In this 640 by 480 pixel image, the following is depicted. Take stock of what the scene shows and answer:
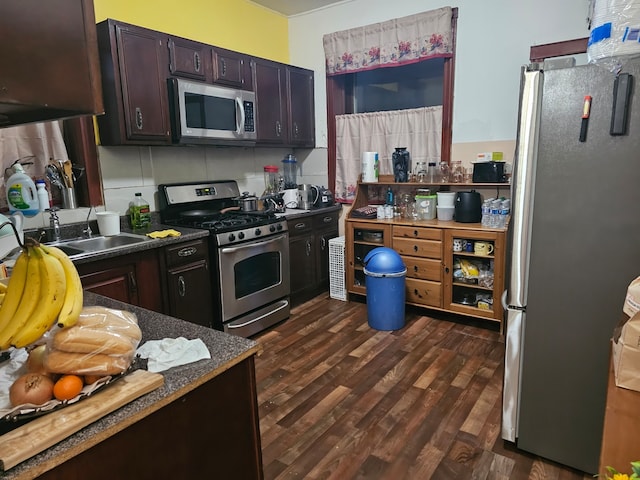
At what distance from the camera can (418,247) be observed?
339 cm

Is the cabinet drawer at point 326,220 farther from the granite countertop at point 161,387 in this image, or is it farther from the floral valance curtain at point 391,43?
the granite countertop at point 161,387

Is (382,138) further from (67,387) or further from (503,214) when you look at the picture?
(67,387)

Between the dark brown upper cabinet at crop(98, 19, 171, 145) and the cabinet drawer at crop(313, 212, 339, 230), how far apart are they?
154 cm

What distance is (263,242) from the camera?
3.23 metres

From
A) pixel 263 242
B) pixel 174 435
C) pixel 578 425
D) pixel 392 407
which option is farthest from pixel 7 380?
pixel 263 242

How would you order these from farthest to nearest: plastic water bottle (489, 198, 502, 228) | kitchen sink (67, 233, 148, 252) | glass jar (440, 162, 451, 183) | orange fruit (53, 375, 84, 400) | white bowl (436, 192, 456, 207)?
glass jar (440, 162, 451, 183)
white bowl (436, 192, 456, 207)
plastic water bottle (489, 198, 502, 228)
kitchen sink (67, 233, 148, 252)
orange fruit (53, 375, 84, 400)

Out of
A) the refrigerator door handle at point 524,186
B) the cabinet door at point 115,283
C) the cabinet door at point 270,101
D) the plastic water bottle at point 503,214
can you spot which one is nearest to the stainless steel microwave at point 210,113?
the cabinet door at point 270,101

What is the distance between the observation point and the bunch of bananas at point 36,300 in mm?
873

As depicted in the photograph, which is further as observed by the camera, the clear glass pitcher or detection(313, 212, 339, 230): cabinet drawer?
the clear glass pitcher

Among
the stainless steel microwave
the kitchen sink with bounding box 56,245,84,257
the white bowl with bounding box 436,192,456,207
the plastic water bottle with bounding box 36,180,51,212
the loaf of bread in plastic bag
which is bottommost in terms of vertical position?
the kitchen sink with bounding box 56,245,84,257

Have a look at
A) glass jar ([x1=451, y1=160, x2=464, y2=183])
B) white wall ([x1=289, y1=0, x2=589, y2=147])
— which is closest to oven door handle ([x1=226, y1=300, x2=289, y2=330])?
glass jar ([x1=451, y1=160, x2=464, y2=183])

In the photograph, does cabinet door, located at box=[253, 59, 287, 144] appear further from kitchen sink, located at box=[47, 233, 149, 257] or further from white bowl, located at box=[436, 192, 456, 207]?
white bowl, located at box=[436, 192, 456, 207]

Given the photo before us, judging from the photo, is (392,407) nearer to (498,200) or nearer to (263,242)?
(263,242)

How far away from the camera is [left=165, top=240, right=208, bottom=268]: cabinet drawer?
271cm
